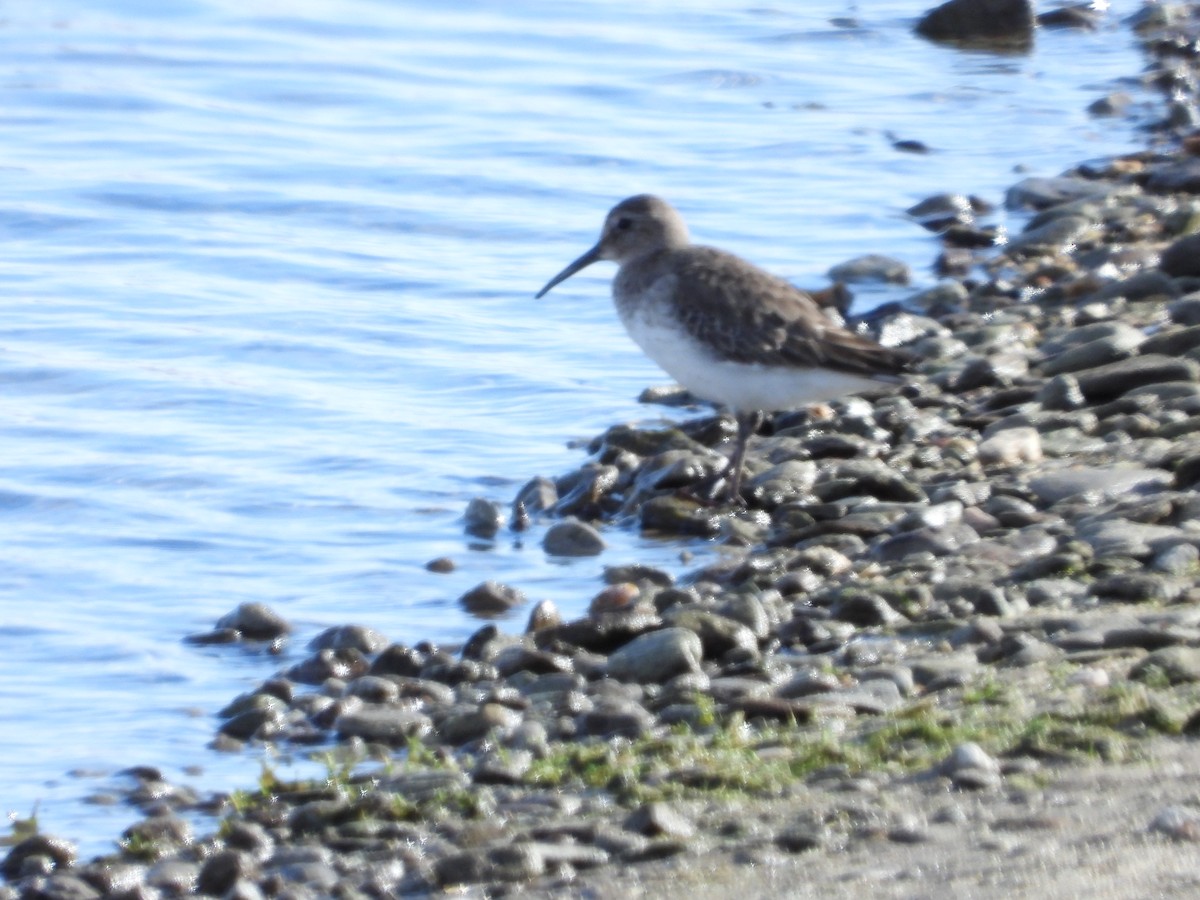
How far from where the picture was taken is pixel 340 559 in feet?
25.3

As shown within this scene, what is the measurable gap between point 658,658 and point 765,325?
2.57 meters

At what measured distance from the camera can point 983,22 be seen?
18.8m

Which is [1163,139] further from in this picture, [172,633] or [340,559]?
[172,633]

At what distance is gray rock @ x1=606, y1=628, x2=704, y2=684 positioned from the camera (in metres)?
5.57

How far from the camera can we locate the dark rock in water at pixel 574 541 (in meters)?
7.57

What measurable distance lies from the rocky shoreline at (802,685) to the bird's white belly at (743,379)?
11.4 inches

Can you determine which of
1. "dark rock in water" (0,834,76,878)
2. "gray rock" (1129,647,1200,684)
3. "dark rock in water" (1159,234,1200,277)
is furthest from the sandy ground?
"dark rock in water" (1159,234,1200,277)

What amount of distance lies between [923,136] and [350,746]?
35.9 feet

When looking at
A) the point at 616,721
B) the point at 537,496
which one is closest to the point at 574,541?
the point at 537,496

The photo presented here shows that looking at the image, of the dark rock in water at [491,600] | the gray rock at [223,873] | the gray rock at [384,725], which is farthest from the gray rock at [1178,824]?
the dark rock in water at [491,600]

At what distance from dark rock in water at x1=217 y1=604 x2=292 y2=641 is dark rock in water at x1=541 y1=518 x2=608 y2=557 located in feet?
4.13

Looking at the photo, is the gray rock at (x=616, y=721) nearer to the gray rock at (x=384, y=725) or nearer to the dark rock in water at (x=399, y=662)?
the gray rock at (x=384, y=725)

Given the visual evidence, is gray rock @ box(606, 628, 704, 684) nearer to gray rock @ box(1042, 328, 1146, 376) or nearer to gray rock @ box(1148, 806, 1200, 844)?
gray rock @ box(1148, 806, 1200, 844)

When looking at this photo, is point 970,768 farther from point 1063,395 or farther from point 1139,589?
point 1063,395
